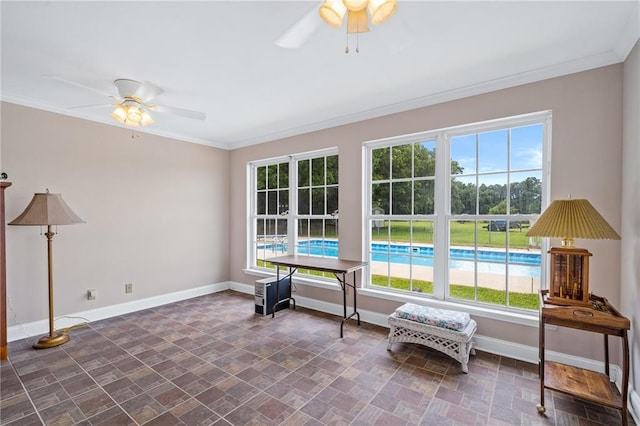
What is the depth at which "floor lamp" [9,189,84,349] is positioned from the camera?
295 centimetres

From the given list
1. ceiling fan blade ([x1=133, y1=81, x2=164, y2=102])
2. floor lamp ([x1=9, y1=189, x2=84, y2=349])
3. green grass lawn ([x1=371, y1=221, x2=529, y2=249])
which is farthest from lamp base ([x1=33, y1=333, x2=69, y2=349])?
green grass lawn ([x1=371, y1=221, x2=529, y2=249])

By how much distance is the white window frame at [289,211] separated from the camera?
4328 millimetres

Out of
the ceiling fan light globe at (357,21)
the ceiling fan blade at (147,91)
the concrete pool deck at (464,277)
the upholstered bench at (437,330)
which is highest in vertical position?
the ceiling fan blade at (147,91)

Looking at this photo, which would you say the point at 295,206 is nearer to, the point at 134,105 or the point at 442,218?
the point at 442,218

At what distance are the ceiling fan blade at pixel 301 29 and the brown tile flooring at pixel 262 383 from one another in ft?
8.24

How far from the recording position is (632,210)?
6.97ft

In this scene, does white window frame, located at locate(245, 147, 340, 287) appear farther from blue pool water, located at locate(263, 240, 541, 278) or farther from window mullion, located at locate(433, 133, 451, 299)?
window mullion, located at locate(433, 133, 451, 299)

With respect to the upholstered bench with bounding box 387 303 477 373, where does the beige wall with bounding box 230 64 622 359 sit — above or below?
above

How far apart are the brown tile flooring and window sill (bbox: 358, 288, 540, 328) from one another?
0.37m

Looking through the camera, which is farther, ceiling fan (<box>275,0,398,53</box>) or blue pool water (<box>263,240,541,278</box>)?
blue pool water (<box>263,240,541,278</box>)

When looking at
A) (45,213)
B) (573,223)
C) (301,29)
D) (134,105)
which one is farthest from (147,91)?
(573,223)

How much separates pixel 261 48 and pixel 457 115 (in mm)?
2067

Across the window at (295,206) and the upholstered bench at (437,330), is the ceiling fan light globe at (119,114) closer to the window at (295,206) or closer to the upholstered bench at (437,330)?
the window at (295,206)

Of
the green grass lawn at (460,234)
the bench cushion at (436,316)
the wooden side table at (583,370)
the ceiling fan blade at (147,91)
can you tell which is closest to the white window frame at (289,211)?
the green grass lawn at (460,234)
